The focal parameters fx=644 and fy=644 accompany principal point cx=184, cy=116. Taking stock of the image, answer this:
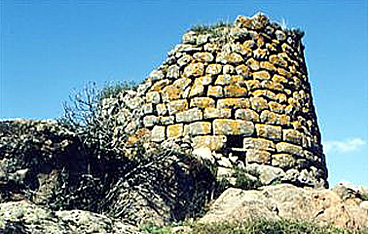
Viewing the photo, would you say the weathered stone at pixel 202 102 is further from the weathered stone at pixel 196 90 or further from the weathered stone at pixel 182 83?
the weathered stone at pixel 182 83

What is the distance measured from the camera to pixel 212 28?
12.7 m

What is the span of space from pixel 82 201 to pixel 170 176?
1.57 meters

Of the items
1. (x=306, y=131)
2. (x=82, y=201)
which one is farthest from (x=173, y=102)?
(x=82, y=201)

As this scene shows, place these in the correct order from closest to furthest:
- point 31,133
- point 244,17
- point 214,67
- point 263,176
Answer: point 31,133, point 263,176, point 214,67, point 244,17

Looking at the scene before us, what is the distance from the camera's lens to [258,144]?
37.6 feet

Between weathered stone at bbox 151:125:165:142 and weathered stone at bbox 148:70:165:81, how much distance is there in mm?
1045

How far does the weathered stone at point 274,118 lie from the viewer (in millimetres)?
11750

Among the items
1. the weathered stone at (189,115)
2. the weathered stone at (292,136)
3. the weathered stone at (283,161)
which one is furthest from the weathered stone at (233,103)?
the weathered stone at (283,161)

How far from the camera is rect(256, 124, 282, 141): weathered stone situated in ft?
38.0

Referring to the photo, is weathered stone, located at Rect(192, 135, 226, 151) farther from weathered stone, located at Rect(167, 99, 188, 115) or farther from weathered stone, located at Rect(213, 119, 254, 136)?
weathered stone, located at Rect(167, 99, 188, 115)

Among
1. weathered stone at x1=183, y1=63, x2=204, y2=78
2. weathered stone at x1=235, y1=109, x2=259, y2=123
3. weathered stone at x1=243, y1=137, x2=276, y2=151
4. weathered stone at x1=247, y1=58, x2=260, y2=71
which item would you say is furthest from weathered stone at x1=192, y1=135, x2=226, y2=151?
weathered stone at x1=247, y1=58, x2=260, y2=71

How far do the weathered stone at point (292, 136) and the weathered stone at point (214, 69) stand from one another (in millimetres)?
1652

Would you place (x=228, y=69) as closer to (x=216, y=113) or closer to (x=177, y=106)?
(x=216, y=113)

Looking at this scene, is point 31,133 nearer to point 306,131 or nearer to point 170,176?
point 170,176
